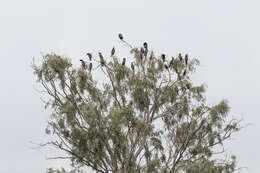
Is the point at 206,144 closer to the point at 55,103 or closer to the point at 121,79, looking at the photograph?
the point at 121,79

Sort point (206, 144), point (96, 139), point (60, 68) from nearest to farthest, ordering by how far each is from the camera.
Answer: point (96, 139) → point (60, 68) → point (206, 144)

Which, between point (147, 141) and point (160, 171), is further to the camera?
point (147, 141)

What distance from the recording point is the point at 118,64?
59.9 feet

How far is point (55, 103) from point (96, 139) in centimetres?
291

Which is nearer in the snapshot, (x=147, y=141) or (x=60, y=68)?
(x=60, y=68)

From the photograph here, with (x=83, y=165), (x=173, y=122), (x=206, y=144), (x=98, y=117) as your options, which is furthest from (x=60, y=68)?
(x=206, y=144)

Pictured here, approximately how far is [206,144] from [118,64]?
511 centimetres

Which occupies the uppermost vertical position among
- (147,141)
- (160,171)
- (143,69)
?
(143,69)

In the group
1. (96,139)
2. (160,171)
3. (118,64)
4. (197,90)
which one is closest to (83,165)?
(96,139)

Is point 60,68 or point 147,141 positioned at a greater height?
point 60,68

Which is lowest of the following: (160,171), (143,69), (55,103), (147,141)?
(160,171)

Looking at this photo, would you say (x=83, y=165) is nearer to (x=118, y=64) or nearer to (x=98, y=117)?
(x=98, y=117)

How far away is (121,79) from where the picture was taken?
18.3m

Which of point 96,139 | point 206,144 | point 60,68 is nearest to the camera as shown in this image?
point 96,139
